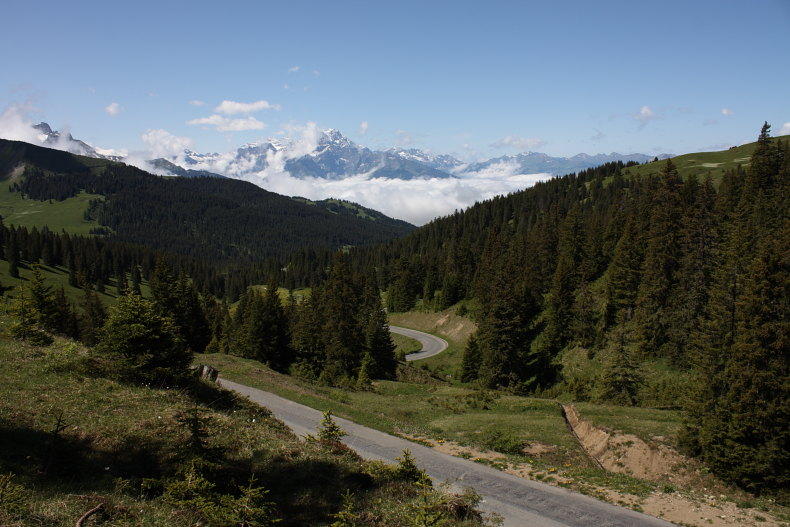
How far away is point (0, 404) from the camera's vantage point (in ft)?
50.0

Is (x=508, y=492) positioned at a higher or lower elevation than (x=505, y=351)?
higher

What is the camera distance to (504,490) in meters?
18.3

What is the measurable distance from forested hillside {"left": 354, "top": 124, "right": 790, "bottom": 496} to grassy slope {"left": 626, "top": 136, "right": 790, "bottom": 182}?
229ft

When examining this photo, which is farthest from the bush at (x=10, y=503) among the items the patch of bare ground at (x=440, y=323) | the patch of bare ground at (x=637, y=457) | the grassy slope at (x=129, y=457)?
the patch of bare ground at (x=440, y=323)

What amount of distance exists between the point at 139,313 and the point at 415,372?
153 feet

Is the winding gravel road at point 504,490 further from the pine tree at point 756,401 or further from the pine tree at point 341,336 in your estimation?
the pine tree at point 341,336

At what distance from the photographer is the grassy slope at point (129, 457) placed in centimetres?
1041

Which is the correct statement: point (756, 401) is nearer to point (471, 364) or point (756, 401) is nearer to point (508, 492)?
point (508, 492)

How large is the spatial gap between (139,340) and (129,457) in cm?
854

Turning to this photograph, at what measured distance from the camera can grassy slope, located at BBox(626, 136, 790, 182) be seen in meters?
150

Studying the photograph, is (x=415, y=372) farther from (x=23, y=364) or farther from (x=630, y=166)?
(x=630, y=166)

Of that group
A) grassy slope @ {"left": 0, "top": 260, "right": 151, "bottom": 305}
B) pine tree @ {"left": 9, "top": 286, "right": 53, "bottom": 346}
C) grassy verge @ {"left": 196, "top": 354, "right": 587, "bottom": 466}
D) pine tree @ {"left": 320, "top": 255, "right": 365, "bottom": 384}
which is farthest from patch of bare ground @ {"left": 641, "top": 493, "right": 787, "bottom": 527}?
grassy slope @ {"left": 0, "top": 260, "right": 151, "bottom": 305}

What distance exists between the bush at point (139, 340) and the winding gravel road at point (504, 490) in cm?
824

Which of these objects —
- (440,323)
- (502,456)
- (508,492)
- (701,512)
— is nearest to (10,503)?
(508,492)
